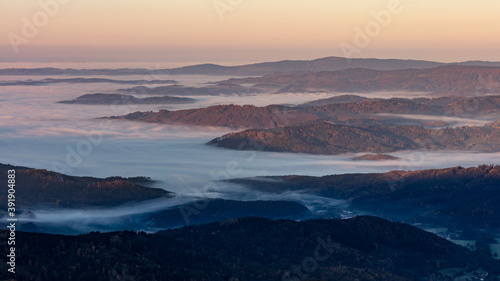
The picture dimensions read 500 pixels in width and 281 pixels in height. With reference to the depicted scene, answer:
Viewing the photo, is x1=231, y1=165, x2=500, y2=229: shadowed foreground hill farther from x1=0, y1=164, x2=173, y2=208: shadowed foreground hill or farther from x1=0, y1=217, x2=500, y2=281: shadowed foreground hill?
x1=0, y1=217, x2=500, y2=281: shadowed foreground hill

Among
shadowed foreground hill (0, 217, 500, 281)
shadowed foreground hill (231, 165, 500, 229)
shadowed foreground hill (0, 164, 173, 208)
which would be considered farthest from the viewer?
shadowed foreground hill (231, 165, 500, 229)

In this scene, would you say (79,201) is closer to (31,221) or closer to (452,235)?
(31,221)

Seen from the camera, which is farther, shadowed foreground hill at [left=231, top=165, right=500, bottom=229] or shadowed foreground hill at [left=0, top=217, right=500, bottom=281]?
shadowed foreground hill at [left=231, top=165, right=500, bottom=229]

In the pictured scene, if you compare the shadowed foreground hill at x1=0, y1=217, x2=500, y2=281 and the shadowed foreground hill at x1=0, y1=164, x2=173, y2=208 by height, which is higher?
the shadowed foreground hill at x1=0, y1=164, x2=173, y2=208

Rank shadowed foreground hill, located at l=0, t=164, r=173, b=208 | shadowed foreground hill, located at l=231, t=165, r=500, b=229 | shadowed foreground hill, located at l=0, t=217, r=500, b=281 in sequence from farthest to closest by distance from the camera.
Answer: shadowed foreground hill, located at l=231, t=165, r=500, b=229
shadowed foreground hill, located at l=0, t=164, r=173, b=208
shadowed foreground hill, located at l=0, t=217, r=500, b=281

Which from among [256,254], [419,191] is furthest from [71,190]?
[419,191]

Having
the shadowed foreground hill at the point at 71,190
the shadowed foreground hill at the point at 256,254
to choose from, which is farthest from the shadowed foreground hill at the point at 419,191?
the shadowed foreground hill at the point at 256,254

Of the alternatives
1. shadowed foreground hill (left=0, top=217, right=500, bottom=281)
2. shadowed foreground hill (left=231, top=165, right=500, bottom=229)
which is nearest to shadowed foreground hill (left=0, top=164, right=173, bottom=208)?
shadowed foreground hill (left=231, top=165, right=500, bottom=229)
